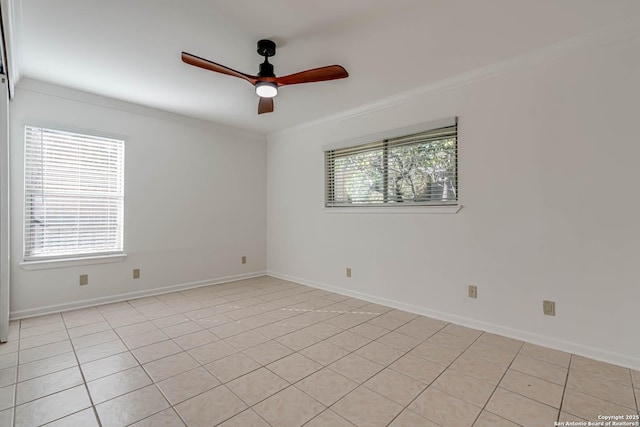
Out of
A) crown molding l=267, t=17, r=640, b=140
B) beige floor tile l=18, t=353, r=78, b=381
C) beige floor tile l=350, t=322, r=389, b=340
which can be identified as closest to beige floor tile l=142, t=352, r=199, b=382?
beige floor tile l=18, t=353, r=78, b=381

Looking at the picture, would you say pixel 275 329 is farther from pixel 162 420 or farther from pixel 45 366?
pixel 45 366

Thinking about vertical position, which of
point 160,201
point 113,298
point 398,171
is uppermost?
point 398,171

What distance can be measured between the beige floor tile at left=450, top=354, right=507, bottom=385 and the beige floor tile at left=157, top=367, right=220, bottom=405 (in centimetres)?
169

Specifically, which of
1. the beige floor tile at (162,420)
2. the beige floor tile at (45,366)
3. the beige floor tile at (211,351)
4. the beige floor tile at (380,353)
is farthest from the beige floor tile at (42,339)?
the beige floor tile at (380,353)

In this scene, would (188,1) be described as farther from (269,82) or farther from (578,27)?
(578,27)

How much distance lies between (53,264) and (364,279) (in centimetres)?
349

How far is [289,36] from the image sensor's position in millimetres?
2277

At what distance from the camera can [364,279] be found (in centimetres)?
380

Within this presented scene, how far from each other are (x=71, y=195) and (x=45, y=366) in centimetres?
199

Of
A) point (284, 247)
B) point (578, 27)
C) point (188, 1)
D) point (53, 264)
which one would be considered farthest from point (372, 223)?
A: point (53, 264)

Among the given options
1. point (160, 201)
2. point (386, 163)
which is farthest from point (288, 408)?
point (160, 201)

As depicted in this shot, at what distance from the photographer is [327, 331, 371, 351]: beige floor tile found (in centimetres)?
250

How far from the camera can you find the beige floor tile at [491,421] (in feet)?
5.16

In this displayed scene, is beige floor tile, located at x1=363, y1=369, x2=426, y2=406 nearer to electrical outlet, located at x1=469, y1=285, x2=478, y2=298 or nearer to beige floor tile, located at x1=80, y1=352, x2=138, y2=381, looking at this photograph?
electrical outlet, located at x1=469, y1=285, x2=478, y2=298
